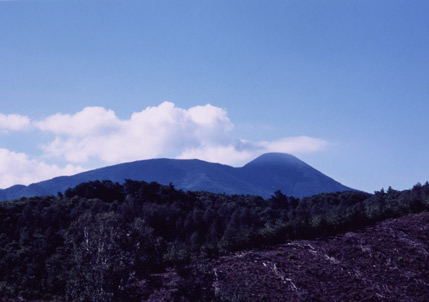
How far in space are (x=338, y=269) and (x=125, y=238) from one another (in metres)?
12.3

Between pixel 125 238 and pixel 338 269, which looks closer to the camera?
pixel 125 238

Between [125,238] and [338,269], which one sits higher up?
[125,238]

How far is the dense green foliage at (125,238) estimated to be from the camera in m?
13.3

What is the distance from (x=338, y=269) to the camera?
2077cm

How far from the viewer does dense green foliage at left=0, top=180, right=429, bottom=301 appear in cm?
1330

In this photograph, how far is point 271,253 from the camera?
23.2 m

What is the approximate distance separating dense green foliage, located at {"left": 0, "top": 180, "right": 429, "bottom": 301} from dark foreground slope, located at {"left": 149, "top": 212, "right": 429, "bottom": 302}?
5.64ft

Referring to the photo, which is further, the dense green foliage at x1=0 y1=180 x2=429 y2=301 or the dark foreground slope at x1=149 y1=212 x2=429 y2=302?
the dark foreground slope at x1=149 y1=212 x2=429 y2=302

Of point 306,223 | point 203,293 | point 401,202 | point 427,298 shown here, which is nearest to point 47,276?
point 203,293

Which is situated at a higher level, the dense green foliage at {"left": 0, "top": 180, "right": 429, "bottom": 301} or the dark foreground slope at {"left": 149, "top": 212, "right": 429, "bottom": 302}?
the dense green foliage at {"left": 0, "top": 180, "right": 429, "bottom": 301}

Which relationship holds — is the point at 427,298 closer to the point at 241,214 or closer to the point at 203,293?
the point at 203,293

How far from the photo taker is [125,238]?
1395 centimetres

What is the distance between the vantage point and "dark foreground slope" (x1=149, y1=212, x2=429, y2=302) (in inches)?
715

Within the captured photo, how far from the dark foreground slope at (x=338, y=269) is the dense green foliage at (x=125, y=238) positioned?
5.64 ft
